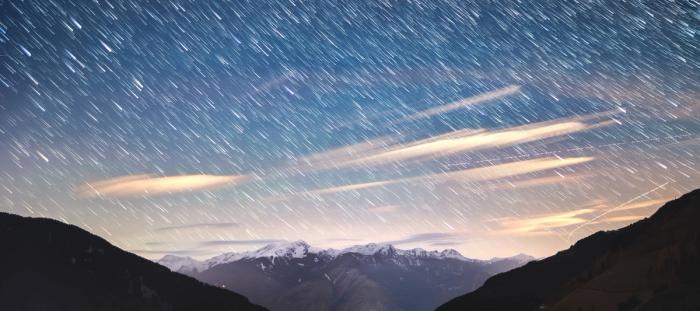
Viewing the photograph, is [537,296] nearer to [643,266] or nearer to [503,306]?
[503,306]

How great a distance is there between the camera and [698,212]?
456 feet

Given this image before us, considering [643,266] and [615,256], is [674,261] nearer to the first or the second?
[643,266]

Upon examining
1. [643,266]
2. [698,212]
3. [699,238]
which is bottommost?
[643,266]

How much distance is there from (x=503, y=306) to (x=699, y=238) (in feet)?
227

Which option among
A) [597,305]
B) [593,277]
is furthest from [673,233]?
[597,305]

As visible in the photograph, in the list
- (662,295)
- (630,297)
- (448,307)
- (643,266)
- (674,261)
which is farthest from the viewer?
(448,307)

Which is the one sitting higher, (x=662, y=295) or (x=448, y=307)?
(x=662, y=295)

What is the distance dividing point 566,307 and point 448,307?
83.8 metres

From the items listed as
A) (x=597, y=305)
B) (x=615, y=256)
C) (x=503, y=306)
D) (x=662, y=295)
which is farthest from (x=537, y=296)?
(x=662, y=295)

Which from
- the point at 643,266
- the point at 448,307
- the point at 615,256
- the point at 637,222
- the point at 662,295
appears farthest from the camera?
the point at 448,307

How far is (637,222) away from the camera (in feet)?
611

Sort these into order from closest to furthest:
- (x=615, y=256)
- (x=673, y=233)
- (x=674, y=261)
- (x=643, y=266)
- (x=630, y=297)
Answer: (x=630, y=297) < (x=674, y=261) < (x=643, y=266) < (x=673, y=233) < (x=615, y=256)

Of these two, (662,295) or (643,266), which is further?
(643,266)

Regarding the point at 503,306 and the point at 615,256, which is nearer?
the point at 615,256
